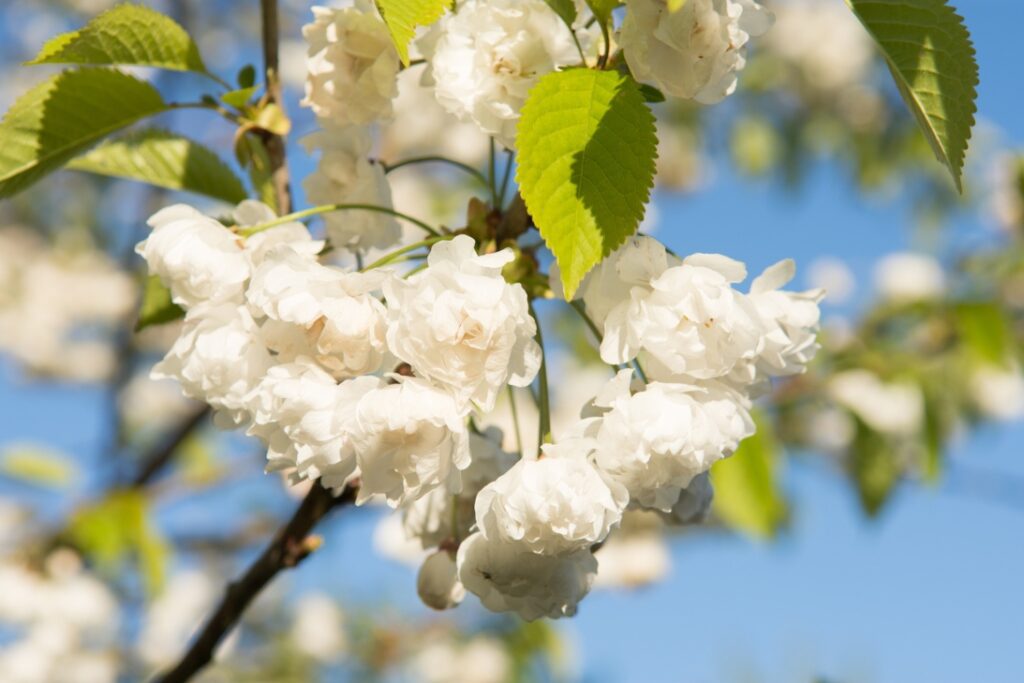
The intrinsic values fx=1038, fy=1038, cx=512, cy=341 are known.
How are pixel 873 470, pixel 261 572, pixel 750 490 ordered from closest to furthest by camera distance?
pixel 261 572
pixel 750 490
pixel 873 470

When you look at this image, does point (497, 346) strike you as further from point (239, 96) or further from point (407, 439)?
point (239, 96)

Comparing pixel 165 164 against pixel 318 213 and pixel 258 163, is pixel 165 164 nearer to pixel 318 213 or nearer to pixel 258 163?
pixel 258 163

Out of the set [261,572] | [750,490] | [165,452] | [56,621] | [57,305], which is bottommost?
[57,305]

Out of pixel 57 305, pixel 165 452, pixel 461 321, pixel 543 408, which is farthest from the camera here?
pixel 57 305

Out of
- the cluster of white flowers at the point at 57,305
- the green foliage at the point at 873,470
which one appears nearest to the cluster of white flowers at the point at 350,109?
the green foliage at the point at 873,470

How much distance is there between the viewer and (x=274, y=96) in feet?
3.00

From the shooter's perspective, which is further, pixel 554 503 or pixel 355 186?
pixel 355 186

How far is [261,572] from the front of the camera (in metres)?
0.95

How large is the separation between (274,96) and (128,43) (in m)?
0.13

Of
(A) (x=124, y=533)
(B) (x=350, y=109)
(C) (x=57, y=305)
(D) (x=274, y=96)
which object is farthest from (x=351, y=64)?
(C) (x=57, y=305)

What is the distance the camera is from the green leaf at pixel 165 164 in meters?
0.94

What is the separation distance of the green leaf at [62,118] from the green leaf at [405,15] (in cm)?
33

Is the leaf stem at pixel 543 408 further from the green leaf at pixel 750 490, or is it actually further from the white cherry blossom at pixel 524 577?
the green leaf at pixel 750 490

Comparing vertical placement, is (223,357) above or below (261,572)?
above
